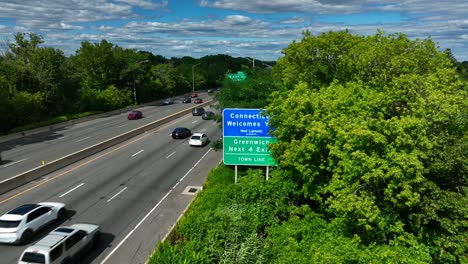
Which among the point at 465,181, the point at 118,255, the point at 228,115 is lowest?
the point at 118,255

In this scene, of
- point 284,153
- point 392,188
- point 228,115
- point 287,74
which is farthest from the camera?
point 287,74

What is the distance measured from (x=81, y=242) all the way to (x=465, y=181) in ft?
51.7

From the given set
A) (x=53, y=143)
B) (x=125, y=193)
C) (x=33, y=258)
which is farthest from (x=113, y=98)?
(x=33, y=258)

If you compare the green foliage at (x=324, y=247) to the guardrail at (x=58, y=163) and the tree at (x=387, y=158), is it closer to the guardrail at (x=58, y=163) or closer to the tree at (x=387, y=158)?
the tree at (x=387, y=158)

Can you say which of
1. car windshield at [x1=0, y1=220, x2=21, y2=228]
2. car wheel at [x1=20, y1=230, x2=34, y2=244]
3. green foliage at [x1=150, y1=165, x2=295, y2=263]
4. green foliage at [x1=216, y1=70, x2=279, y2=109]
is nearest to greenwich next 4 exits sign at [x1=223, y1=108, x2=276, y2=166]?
green foliage at [x1=150, y1=165, x2=295, y2=263]

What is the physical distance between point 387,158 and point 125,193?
55.9ft

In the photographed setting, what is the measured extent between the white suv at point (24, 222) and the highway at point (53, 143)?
10.2 metres

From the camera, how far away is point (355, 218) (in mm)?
14391

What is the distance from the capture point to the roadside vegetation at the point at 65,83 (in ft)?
155

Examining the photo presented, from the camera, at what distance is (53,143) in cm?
3972

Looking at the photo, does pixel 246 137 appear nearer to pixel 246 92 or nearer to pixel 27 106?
pixel 246 92

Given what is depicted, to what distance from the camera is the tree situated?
519 inches

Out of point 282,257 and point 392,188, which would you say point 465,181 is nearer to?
point 392,188

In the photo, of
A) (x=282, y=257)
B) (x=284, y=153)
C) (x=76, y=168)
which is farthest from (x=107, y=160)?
(x=282, y=257)
